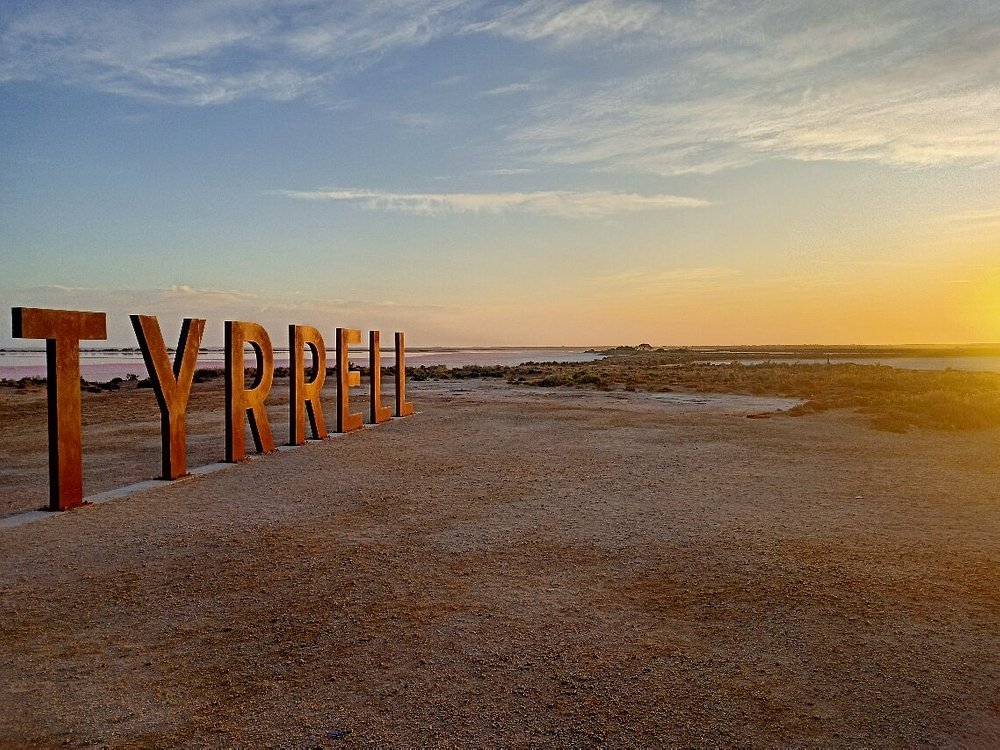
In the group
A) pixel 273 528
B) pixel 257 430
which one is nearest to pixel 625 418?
pixel 257 430

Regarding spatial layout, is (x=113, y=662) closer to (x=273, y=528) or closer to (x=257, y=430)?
(x=273, y=528)

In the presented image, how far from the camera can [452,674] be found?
13.6 feet

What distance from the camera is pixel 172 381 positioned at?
416 inches

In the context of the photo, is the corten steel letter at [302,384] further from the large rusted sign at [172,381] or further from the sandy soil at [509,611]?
the sandy soil at [509,611]

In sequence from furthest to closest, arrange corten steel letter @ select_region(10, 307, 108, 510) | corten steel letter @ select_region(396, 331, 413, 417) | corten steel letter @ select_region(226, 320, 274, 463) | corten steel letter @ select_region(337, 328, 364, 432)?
corten steel letter @ select_region(396, 331, 413, 417) → corten steel letter @ select_region(337, 328, 364, 432) → corten steel letter @ select_region(226, 320, 274, 463) → corten steel letter @ select_region(10, 307, 108, 510)

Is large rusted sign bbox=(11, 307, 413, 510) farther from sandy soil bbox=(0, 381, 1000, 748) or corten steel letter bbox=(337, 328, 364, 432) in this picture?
sandy soil bbox=(0, 381, 1000, 748)

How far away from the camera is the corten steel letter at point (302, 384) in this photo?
45.3ft

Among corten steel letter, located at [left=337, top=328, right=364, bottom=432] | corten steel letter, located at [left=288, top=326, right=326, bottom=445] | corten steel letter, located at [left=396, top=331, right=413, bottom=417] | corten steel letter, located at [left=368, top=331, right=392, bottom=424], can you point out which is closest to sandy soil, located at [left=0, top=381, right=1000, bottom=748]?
corten steel letter, located at [left=288, top=326, right=326, bottom=445]

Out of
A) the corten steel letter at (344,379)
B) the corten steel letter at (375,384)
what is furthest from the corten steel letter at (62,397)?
the corten steel letter at (375,384)

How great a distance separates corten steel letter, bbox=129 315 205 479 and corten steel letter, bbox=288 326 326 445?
274 centimetres

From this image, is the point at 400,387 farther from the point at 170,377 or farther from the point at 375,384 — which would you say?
the point at 170,377

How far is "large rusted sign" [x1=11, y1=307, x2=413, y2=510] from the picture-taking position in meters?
8.52

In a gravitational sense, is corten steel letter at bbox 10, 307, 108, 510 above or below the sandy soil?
above

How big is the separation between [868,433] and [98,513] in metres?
14.9
